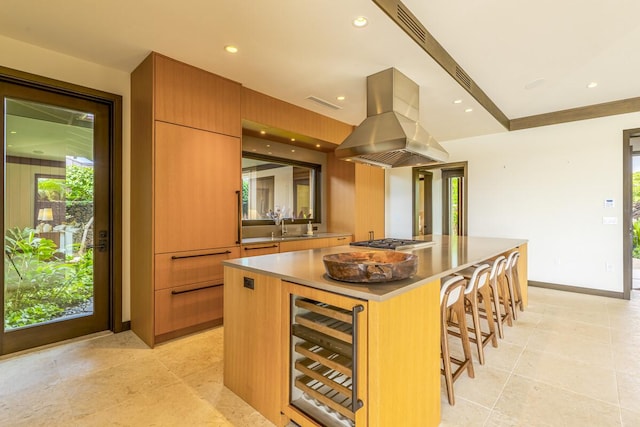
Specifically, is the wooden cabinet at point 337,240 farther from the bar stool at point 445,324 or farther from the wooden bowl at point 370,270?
the wooden bowl at point 370,270

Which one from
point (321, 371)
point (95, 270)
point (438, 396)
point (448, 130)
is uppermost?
point (448, 130)

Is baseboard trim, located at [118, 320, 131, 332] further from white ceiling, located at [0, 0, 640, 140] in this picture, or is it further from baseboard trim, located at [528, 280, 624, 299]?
baseboard trim, located at [528, 280, 624, 299]

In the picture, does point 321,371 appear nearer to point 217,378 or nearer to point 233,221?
point 217,378

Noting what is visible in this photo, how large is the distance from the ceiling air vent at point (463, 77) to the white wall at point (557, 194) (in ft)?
7.58

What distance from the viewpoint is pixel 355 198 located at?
4953mm

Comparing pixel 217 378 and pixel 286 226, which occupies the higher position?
pixel 286 226

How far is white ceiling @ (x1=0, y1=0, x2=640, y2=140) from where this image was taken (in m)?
2.15

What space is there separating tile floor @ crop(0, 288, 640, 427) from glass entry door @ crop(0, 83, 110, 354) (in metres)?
0.33

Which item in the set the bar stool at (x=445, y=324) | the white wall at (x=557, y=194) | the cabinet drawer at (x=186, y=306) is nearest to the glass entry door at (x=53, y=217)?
the cabinet drawer at (x=186, y=306)

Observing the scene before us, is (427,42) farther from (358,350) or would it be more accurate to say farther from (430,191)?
(430,191)

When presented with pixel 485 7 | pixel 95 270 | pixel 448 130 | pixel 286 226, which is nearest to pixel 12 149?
pixel 95 270

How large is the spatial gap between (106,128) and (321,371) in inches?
123

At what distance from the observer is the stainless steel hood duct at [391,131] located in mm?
2627

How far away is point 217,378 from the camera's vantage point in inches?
85.7
